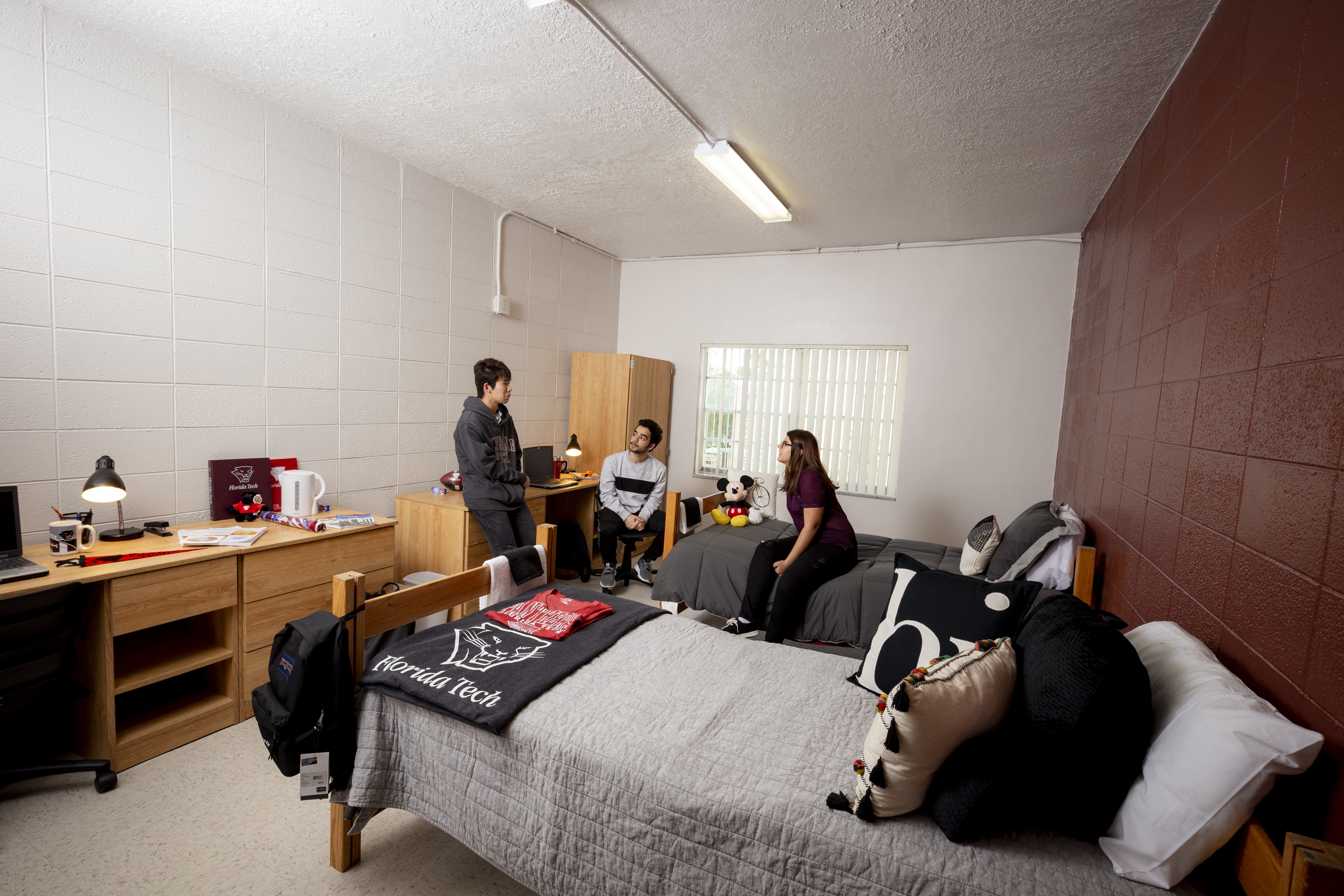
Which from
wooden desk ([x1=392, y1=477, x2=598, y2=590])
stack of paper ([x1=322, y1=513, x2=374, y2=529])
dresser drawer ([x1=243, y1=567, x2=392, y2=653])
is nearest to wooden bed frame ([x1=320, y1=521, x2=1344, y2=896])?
dresser drawer ([x1=243, y1=567, x2=392, y2=653])

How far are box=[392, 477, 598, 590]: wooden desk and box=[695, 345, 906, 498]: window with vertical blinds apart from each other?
6.71 feet

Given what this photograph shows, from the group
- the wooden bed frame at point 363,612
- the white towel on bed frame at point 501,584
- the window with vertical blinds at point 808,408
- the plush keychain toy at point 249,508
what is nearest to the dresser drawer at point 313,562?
the plush keychain toy at point 249,508

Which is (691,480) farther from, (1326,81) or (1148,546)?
(1326,81)

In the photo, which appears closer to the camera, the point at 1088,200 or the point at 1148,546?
the point at 1148,546

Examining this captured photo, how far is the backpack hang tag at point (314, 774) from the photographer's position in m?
1.63

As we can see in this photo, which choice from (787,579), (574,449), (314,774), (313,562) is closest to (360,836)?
(314,774)

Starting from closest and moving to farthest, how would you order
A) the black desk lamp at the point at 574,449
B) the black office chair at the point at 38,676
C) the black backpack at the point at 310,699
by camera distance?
1. the black backpack at the point at 310,699
2. the black office chair at the point at 38,676
3. the black desk lamp at the point at 574,449

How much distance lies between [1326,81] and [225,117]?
396 cm

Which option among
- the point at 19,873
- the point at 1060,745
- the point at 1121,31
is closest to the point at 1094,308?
the point at 1121,31

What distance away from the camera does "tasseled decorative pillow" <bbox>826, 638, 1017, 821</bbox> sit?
1.24m

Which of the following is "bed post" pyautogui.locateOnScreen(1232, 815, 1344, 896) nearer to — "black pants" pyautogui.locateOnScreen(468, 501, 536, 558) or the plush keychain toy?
"black pants" pyautogui.locateOnScreen(468, 501, 536, 558)

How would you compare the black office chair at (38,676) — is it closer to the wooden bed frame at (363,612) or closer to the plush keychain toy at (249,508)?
the plush keychain toy at (249,508)

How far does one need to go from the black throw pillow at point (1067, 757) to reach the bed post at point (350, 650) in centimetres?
159

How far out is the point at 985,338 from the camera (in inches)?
180
